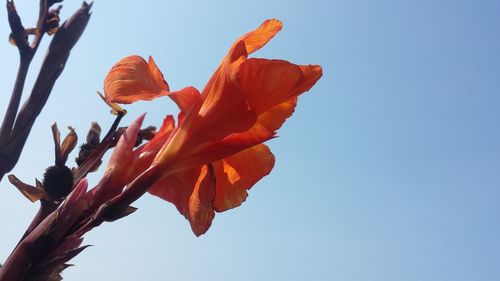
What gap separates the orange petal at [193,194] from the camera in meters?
1.23

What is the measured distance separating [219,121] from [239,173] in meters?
0.22

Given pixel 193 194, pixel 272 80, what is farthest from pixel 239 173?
pixel 272 80

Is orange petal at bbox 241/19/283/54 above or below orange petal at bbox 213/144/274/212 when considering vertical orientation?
above

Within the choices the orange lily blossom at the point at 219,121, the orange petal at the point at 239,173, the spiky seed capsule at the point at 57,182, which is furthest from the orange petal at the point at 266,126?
the spiky seed capsule at the point at 57,182

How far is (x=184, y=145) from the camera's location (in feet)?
3.80

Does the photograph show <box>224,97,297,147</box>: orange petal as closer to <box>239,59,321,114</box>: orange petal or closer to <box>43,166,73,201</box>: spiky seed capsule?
<box>239,59,321,114</box>: orange petal

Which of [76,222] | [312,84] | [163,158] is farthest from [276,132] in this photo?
[76,222]

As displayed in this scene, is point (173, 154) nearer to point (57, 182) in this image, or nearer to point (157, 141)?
point (157, 141)

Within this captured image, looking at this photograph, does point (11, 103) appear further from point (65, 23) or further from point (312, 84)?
point (312, 84)

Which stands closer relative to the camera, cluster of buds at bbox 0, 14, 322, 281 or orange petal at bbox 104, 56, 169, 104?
cluster of buds at bbox 0, 14, 322, 281

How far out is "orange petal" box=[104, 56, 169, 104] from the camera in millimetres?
1186

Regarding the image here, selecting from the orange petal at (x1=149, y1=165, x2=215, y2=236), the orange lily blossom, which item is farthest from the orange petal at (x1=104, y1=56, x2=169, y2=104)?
the orange petal at (x1=149, y1=165, x2=215, y2=236)

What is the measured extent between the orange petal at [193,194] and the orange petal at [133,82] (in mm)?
177

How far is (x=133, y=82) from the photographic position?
1215 mm
